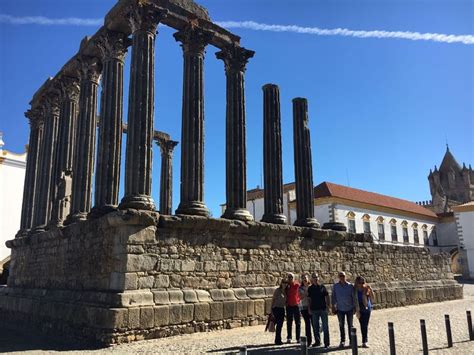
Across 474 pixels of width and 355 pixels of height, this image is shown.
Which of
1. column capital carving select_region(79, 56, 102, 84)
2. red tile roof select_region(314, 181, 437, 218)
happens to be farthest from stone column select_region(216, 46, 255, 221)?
red tile roof select_region(314, 181, 437, 218)

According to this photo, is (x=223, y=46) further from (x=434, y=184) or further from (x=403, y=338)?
(x=434, y=184)

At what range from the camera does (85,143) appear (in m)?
13.5

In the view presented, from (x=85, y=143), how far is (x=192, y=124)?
3.77 meters

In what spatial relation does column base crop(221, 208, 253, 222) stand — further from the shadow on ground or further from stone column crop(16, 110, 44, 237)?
stone column crop(16, 110, 44, 237)

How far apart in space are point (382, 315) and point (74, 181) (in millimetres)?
10464

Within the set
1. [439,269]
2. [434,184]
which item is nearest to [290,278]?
[439,269]

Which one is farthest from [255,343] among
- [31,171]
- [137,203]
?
[31,171]

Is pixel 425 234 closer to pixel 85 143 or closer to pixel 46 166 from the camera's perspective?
pixel 46 166

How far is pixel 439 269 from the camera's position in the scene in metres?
20.6

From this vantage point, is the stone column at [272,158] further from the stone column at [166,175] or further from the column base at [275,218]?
the stone column at [166,175]

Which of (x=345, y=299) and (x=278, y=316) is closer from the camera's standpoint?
(x=345, y=299)

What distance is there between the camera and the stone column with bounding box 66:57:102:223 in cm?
1305

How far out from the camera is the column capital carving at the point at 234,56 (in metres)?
13.8

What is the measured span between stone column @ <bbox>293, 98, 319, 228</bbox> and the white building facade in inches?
841
